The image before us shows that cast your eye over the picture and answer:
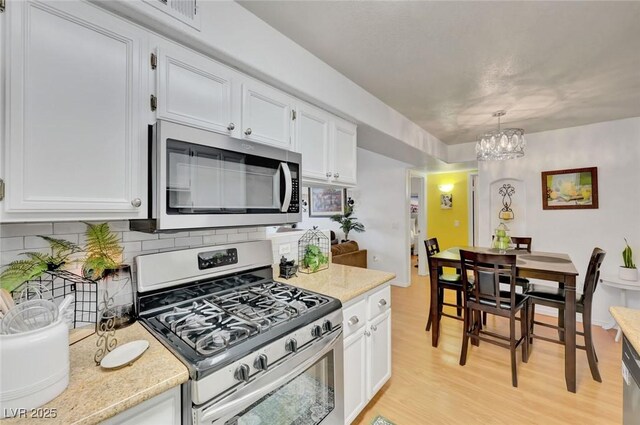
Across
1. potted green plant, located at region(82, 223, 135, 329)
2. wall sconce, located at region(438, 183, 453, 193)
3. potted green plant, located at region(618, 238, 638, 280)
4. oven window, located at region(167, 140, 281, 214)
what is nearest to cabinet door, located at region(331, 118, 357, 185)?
oven window, located at region(167, 140, 281, 214)

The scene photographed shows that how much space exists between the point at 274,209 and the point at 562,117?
12.1 ft

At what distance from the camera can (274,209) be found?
1562 mm

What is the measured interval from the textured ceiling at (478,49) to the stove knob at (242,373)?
5.87ft

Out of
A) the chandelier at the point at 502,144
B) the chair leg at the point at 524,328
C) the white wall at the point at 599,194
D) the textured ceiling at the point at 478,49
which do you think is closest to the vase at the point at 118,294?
the textured ceiling at the point at 478,49

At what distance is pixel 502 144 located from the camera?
9.43ft

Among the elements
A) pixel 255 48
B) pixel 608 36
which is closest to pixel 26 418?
pixel 255 48

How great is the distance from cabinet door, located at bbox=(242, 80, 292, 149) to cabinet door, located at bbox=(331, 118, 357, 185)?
0.50 m

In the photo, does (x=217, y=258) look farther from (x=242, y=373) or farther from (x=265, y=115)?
(x=265, y=115)

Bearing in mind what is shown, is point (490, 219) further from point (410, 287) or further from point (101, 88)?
point (101, 88)

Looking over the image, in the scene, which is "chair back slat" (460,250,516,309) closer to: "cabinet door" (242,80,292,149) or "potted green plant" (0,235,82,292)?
"cabinet door" (242,80,292,149)

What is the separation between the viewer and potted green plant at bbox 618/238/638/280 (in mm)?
3027

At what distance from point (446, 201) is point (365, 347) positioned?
5.16 metres

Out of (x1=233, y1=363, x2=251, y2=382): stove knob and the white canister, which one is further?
(x1=233, y1=363, x2=251, y2=382): stove knob

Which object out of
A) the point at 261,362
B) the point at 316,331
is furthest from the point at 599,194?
the point at 261,362
